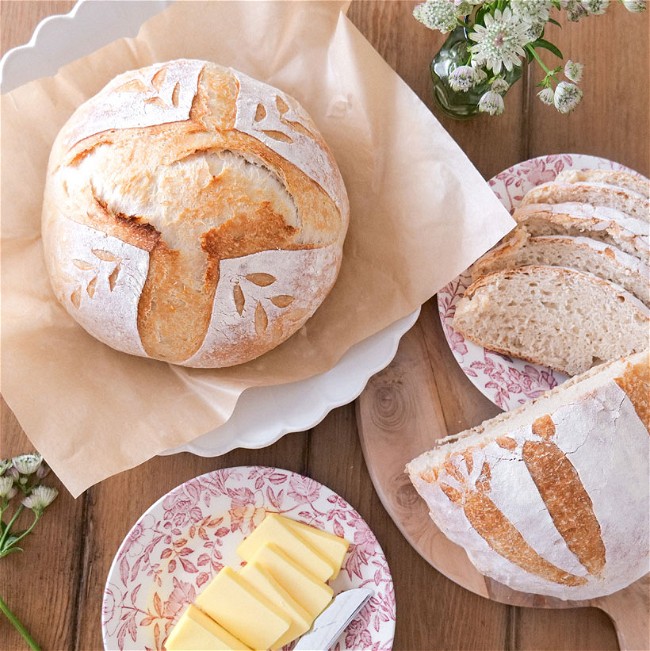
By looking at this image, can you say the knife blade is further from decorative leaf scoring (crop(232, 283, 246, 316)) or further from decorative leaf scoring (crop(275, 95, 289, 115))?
decorative leaf scoring (crop(275, 95, 289, 115))

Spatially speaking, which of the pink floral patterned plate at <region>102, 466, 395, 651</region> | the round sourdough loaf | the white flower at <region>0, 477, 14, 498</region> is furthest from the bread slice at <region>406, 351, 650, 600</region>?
the white flower at <region>0, 477, 14, 498</region>

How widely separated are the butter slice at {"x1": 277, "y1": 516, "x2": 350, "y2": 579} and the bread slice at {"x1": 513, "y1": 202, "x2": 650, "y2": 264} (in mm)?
719

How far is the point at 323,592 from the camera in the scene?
1.40 m

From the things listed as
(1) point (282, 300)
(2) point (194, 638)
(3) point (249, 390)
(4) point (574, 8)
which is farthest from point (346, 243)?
(2) point (194, 638)

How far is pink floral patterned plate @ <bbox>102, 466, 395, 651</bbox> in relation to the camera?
54.9 inches

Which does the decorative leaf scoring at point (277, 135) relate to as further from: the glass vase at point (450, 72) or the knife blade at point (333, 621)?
the knife blade at point (333, 621)

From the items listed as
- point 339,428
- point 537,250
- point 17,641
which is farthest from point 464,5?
point 17,641

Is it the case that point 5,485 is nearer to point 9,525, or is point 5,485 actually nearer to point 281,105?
point 9,525

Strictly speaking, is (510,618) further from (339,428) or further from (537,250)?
(537,250)

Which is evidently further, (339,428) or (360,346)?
(339,428)

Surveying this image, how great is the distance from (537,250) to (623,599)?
71 centimetres

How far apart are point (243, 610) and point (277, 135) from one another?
0.87m

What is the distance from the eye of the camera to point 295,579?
140 cm

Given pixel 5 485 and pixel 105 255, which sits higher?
pixel 105 255
